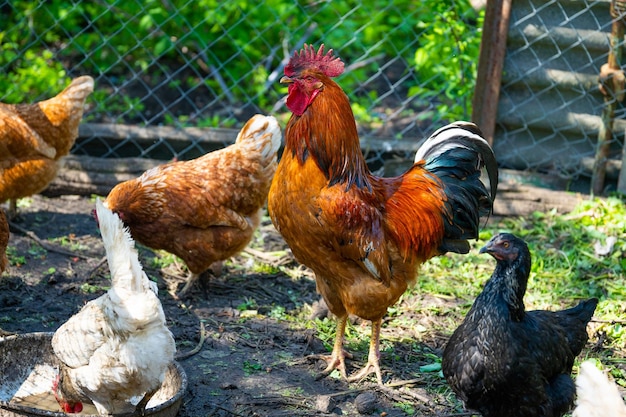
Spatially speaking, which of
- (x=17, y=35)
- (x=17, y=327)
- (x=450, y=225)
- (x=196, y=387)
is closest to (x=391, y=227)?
(x=450, y=225)

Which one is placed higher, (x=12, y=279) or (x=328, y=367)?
(x=12, y=279)

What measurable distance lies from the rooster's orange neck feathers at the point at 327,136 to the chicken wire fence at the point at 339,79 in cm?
288

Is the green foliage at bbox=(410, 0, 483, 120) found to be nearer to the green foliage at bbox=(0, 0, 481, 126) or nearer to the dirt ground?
the green foliage at bbox=(0, 0, 481, 126)

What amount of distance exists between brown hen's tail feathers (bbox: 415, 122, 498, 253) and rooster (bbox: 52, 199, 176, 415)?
2.00 meters

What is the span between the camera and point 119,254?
12.0 ft

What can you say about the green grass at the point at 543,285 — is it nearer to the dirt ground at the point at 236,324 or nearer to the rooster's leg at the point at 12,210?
the dirt ground at the point at 236,324

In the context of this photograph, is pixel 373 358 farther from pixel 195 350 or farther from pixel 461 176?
pixel 461 176

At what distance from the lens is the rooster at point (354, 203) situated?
4.33 m

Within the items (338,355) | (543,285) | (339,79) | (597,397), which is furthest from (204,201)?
(339,79)

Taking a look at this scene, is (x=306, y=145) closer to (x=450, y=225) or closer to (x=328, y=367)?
(x=450, y=225)

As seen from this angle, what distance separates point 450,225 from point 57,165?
3.48 m

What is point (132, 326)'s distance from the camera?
3604 millimetres

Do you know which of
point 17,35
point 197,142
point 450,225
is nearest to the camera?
point 450,225

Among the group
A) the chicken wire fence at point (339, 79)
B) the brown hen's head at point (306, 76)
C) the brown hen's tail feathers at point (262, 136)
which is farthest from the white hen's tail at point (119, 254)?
the chicken wire fence at point (339, 79)
